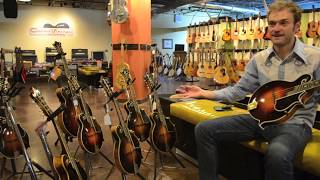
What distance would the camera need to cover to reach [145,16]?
6.93 metres

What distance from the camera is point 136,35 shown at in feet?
22.2

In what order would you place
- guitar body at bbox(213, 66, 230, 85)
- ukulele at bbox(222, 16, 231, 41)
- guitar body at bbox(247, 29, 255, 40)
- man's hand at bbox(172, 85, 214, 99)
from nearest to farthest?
man's hand at bbox(172, 85, 214, 99), guitar body at bbox(247, 29, 255, 40), guitar body at bbox(213, 66, 230, 85), ukulele at bbox(222, 16, 231, 41)

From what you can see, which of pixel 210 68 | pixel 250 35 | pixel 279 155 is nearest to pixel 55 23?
pixel 210 68

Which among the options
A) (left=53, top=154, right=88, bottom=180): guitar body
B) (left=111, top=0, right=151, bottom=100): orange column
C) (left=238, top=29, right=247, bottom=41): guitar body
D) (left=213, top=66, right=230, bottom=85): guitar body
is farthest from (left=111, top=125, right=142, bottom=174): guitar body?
(left=238, top=29, right=247, bottom=41): guitar body

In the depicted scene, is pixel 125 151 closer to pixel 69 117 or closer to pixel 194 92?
pixel 194 92

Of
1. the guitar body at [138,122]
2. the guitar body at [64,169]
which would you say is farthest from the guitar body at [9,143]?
the guitar body at [138,122]

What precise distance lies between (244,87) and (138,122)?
1.05 metres

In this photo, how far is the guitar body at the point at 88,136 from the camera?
2760mm

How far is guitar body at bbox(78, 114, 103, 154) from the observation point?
2760mm

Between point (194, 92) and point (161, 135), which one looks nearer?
point (194, 92)

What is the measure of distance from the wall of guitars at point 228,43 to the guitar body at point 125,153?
19.0 feet

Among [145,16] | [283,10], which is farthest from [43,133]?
[145,16]

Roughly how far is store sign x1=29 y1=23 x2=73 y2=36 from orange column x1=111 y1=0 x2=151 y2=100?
7411 mm

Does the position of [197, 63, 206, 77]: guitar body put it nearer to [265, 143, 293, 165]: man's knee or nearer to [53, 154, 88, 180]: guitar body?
[53, 154, 88, 180]: guitar body
